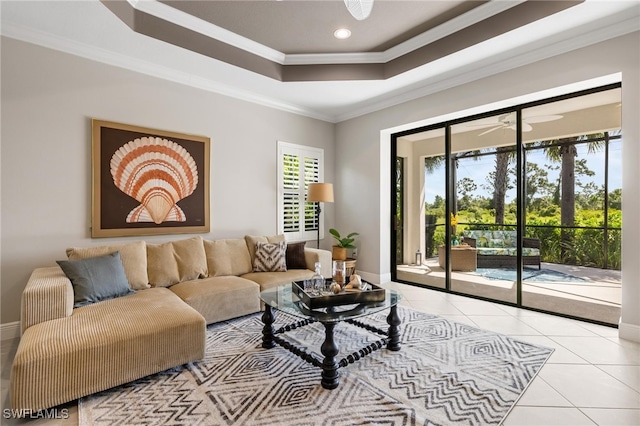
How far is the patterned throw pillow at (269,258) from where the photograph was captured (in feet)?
12.9

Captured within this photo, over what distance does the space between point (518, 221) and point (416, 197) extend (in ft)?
4.82

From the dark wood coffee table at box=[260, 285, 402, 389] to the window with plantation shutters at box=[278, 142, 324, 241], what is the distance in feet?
6.85

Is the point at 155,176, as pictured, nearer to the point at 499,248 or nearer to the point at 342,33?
the point at 342,33

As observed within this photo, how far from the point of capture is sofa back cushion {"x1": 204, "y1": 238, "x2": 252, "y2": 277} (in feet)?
12.1

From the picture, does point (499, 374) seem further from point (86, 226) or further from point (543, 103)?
point (86, 226)

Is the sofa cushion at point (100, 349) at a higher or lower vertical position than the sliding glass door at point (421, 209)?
lower

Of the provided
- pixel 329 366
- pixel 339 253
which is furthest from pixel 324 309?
pixel 339 253

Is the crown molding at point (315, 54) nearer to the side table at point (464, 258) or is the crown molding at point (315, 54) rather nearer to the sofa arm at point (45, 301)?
the sofa arm at point (45, 301)

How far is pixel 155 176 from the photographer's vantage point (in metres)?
3.64

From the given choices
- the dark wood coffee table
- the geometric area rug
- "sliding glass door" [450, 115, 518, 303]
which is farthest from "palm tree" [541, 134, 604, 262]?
the dark wood coffee table

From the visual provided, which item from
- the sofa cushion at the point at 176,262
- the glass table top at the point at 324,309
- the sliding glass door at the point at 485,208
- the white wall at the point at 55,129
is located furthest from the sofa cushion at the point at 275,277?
the sliding glass door at the point at 485,208

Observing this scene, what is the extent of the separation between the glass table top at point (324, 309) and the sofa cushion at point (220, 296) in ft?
2.00

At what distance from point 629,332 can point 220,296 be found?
12.4 ft

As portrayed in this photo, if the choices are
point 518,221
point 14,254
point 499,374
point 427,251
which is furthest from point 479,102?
point 14,254
